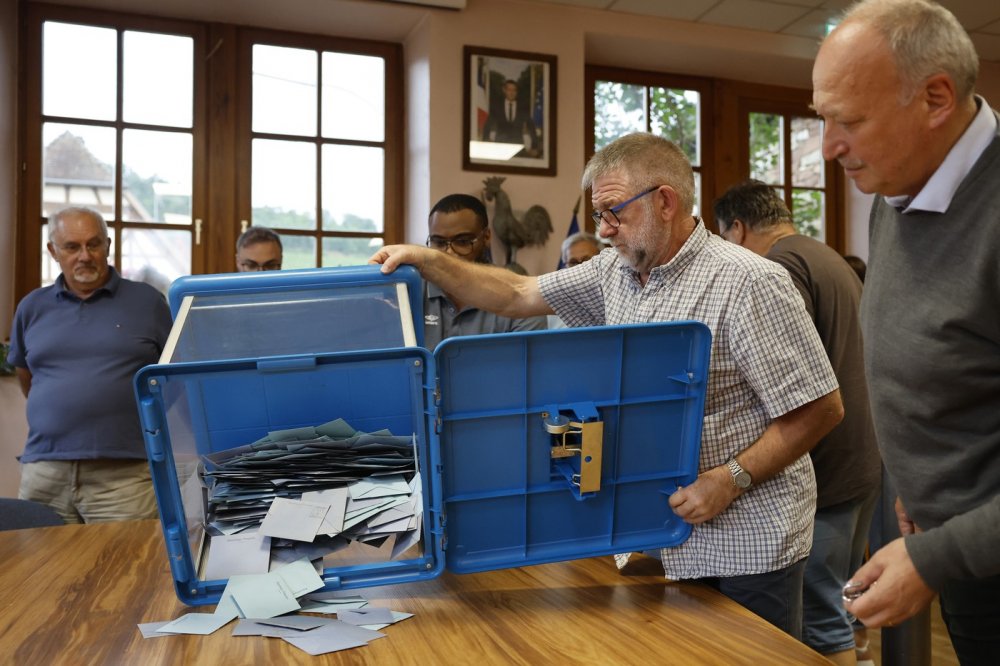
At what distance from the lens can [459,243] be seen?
218 cm

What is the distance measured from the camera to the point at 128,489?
104 inches

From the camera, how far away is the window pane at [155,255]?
3723 millimetres

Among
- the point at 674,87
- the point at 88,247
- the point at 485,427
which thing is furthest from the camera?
the point at 674,87

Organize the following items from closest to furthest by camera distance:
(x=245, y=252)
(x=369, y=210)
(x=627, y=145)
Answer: (x=627, y=145)
(x=245, y=252)
(x=369, y=210)

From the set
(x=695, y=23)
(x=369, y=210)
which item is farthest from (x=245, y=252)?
(x=695, y=23)

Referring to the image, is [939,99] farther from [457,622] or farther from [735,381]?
[457,622]

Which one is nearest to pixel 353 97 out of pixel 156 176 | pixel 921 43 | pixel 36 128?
pixel 156 176

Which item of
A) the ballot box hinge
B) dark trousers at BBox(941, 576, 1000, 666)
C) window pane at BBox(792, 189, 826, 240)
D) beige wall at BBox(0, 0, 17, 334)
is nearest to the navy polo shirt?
beige wall at BBox(0, 0, 17, 334)

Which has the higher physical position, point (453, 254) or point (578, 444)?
point (453, 254)

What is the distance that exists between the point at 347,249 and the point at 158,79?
45.6 inches

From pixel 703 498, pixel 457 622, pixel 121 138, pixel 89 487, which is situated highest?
pixel 121 138

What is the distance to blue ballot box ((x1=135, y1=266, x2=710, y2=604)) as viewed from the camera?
0.98m

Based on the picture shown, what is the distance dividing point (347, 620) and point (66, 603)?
41cm

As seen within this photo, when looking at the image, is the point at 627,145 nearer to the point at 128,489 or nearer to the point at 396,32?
the point at 128,489
